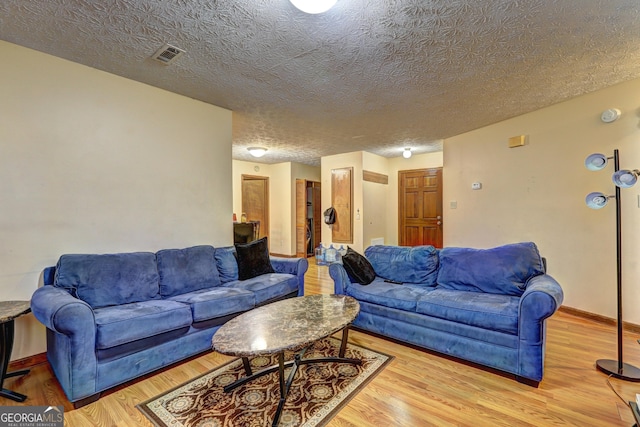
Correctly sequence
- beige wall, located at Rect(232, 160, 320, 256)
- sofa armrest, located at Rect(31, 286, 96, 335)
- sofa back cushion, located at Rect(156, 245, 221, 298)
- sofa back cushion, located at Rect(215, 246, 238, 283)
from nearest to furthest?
sofa armrest, located at Rect(31, 286, 96, 335)
sofa back cushion, located at Rect(156, 245, 221, 298)
sofa back cushion, located at Rect(215, 246, 238, 283)
beige wall, located at Rect(232, 160, 320, 256)

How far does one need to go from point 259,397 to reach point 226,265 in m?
1.63

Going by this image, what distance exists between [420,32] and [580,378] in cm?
277

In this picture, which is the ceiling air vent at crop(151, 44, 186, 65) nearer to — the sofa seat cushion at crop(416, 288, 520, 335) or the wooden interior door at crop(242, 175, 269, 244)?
the sofa seat cushion at crop(416, 288, 520, 335)

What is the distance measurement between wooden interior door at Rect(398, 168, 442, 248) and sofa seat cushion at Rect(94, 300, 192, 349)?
5494 mm

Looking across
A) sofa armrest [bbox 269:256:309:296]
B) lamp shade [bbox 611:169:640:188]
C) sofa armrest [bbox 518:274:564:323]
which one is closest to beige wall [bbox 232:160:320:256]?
sofa armrest [bbox 269:256:309:296]

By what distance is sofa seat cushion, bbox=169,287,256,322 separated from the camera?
8.12 ft

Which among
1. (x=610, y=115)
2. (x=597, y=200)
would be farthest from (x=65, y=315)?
(x=610, y=115)

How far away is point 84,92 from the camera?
8.80 feet

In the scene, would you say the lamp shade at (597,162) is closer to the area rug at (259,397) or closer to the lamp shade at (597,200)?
the lamp shade at (597,200)

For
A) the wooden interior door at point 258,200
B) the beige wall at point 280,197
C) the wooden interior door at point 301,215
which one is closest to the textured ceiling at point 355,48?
the beige wall at point 280,197

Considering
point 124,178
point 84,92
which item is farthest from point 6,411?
point 84,92

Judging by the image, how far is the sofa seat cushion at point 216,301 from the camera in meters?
2.47

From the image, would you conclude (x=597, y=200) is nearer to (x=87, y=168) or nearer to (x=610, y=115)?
(x=610, y=115)

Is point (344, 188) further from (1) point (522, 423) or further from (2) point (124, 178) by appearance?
(1) point (522, 423)
